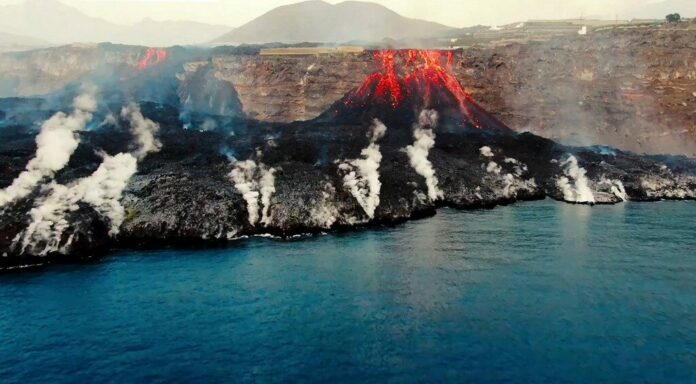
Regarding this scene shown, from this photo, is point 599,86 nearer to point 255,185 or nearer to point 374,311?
point 255,185

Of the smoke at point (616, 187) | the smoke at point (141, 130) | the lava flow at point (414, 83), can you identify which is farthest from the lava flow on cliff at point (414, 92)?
the smoke at point (141, 130)

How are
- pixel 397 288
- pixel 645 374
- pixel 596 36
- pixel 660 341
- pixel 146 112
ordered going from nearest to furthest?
pixel 645 374 < pixel 660 341 < pixel 397 288 < pixel 146 112 < pixel 596 36

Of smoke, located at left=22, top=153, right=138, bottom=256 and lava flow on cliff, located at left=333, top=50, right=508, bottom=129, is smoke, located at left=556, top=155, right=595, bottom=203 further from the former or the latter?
smoke, located at left=22, top=153, right=138, bottom=256

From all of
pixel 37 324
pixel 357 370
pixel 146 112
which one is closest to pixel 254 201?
pixel 37 324

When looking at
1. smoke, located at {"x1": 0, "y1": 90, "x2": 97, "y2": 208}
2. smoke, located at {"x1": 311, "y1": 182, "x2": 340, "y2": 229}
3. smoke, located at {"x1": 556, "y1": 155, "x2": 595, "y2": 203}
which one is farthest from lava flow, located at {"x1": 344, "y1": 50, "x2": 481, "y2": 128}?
smoke, located at {"x1": 0, "y1": 90, "x2": 97, "y2": 208}

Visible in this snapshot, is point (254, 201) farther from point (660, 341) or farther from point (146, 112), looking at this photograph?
point (146, 112)

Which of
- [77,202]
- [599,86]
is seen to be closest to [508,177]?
[599,86]
